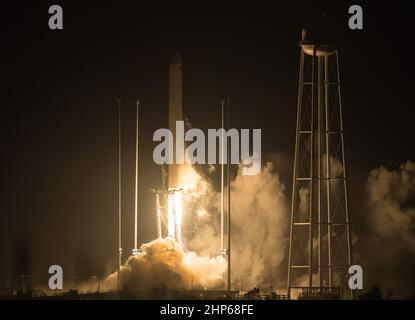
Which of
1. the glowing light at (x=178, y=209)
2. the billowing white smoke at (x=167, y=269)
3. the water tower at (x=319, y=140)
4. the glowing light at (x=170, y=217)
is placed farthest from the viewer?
the glowing light at (x=178, y=209)

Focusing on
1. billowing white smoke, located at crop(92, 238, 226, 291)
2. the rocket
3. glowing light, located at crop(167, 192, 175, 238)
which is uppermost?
the rocket

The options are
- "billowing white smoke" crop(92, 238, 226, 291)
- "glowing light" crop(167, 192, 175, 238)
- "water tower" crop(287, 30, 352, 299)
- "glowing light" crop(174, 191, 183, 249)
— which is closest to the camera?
"water tower" crop(287, 30, 352, 299)

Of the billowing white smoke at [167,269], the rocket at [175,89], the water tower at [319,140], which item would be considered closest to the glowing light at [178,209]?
the billowing white smoke at [167,269]

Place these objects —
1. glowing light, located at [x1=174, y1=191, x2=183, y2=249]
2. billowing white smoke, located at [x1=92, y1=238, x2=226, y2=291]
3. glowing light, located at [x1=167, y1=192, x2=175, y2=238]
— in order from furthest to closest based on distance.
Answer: glowing light, located at [x1=174, y1=191, x2=183, y2=249]
glowing light, located at [x1=167, y1=192, x2=175, y2=238]
billowing white smoke, located at [x1=92, y1=238, x2=226, y2=291]

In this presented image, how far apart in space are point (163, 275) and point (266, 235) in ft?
45.1

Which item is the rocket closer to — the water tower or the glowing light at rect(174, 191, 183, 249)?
the glowing light at rect(174, 191, 183, 249)

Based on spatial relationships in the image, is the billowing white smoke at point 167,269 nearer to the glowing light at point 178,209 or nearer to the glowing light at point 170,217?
the glowing light at point 170,217

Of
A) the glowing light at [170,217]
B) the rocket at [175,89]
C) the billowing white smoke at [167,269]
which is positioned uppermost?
the rocket at [175,89]

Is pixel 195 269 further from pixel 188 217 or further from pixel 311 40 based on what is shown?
pixel 311 40

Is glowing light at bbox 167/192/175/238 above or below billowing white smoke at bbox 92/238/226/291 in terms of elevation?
above

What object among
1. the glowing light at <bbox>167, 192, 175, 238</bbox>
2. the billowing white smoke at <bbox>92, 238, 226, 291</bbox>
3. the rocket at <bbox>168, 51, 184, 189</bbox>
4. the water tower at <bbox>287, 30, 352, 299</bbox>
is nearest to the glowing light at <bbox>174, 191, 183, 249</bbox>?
the glowing light at <bbox>167, 192, 175, 238</bbox>

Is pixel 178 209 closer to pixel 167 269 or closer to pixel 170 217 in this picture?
pixel 170 217

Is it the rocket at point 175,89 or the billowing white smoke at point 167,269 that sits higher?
the rocket at point 175,89
